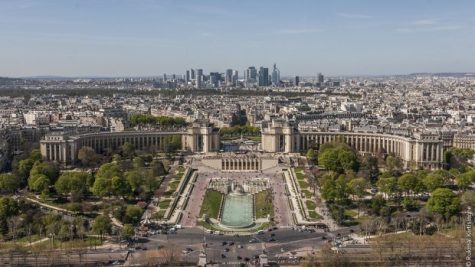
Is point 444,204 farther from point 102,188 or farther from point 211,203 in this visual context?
point 102,188

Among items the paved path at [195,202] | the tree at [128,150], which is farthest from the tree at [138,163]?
the tree at [128,150]

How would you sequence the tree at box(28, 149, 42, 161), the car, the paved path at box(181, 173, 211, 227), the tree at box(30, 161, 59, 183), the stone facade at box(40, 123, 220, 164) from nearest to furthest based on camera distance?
1. the car
2. the paved path at box(181, 173, 211, 227)
3. the tree at box(30, 161, 59, 183)
4. the tree at box(28, 149, 42, 161)
5. the stone facade at box(40, 123, 220, 164)

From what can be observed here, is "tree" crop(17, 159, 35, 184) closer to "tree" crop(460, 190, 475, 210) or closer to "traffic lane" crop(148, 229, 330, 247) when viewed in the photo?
"traffic lane" crop(148, 229, 330, 247)

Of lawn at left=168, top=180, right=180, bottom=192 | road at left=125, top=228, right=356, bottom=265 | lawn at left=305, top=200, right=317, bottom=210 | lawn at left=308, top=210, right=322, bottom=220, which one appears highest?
lawn at left=168, top=180, right=180, bottom=192

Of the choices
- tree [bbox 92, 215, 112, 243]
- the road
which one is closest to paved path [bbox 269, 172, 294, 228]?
the road

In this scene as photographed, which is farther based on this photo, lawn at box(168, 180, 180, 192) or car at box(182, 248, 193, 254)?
lawn at box(168, 180, 180, 192)

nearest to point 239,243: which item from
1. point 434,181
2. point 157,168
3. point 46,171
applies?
point 434,181

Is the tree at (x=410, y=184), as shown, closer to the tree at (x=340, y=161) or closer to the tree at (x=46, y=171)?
the tree at (x=340, y=161)
